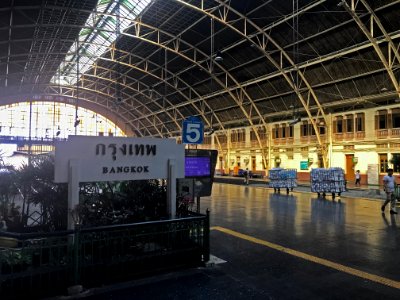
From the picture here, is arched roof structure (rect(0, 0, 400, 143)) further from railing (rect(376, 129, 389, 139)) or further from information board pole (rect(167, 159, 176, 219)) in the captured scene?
information board pole (rect(167, 159, 176, 219))

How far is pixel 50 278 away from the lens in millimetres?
4602

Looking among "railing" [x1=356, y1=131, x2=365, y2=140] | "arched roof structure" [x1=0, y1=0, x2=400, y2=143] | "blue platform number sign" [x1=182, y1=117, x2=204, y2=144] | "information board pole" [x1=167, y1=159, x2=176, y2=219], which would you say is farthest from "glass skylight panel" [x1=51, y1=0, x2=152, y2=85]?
A: "railing" [x1=356, y1=131, x2=365, y2=140]

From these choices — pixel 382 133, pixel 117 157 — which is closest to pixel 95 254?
pixel 117 157

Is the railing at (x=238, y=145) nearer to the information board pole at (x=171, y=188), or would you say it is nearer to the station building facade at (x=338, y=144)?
the station building facade at (x=338, y=144)

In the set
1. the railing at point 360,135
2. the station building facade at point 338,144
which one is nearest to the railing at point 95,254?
the station building facade at point 338,144

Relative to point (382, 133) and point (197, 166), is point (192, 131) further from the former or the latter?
point (382, 133)

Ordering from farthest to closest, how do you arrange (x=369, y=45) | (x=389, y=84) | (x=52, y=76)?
(x=52, y=76)
(x=389, y=84)
(x=369, y=45)

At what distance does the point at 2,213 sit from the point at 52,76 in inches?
1758

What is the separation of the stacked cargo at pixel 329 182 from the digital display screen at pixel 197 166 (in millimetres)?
12287

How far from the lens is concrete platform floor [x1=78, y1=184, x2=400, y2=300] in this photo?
4648 mm

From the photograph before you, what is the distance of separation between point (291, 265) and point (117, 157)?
11.6ft

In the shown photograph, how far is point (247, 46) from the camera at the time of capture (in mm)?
28609

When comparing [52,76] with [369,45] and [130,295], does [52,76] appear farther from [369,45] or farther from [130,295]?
[130,295]

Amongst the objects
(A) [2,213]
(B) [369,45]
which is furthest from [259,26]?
(A) [2,213]
